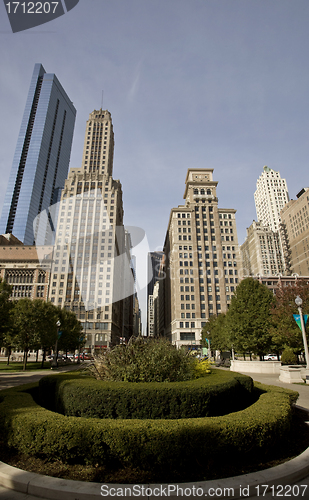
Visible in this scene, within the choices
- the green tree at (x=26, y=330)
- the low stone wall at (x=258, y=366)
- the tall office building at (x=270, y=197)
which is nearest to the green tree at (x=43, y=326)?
the green tree at (x=26, y=330)

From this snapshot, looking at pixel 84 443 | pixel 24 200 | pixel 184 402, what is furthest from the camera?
pixel 24 200

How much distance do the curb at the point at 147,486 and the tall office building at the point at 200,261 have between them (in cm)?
7689

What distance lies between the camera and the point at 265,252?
14512cm

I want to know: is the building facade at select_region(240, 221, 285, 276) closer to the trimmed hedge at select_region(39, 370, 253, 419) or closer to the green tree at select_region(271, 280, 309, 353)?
the green tree at select_region(271, 280, 309, 353)

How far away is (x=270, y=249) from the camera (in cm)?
14538

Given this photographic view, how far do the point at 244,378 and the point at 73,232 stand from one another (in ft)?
308

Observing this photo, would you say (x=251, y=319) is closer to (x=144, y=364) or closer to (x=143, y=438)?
(x=144, y=364)

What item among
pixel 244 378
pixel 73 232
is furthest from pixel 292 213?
pixel 244 378

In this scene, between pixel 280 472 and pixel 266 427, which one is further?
pixel 266 427

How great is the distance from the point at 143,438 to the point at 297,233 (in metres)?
144

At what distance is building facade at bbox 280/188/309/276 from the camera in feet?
397

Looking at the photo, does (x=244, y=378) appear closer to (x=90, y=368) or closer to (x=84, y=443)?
(x=90, y=368)

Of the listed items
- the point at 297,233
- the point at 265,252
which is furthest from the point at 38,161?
the point at 297,233

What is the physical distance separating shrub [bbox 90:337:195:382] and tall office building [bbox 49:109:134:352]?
76.5 metres
